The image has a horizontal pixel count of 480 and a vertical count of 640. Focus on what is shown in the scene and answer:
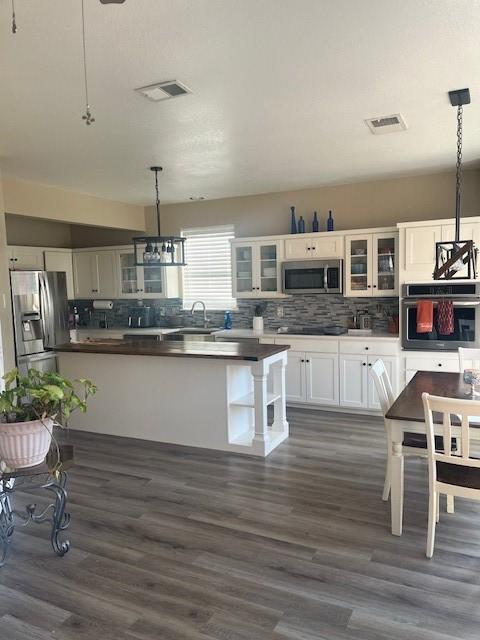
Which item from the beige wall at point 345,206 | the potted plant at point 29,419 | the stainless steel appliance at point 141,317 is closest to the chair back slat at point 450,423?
the potted plant at point 29,419

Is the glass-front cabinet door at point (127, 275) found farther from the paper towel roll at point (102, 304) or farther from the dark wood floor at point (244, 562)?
the dark wood floor at point (244, 562)

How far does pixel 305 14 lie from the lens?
209 cm

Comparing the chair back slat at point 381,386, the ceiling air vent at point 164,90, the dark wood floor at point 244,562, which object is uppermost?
the ceiling air vent at point 164,90

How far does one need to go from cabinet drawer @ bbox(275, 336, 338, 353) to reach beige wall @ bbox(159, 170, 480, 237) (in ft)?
5.03

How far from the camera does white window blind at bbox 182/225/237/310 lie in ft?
22.1

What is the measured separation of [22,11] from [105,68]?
1.92ft

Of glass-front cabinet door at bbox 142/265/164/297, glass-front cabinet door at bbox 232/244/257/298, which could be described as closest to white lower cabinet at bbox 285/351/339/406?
glass-front cabinet door at bbox 232/244/257/298

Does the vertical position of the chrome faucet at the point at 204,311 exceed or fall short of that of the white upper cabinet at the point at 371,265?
it falls short

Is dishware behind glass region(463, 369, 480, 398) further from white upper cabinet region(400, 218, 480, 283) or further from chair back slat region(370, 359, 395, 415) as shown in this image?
white upper cabinet region(400, 218, 480, 283)

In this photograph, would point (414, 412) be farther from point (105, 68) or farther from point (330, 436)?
point (105, 68)

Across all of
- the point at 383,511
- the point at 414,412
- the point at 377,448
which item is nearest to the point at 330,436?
the point at 377,448

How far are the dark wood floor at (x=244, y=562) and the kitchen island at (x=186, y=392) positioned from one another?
1.69ft

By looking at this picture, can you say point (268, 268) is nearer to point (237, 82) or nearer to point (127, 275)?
point (127, 275)

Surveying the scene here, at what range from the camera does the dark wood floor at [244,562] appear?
2.10 meters
